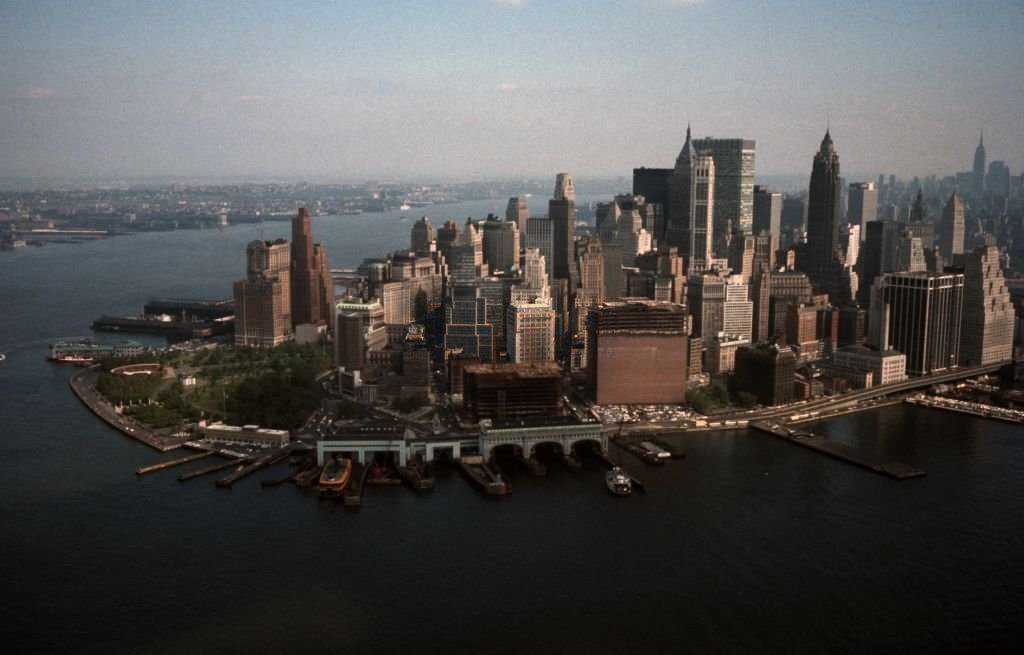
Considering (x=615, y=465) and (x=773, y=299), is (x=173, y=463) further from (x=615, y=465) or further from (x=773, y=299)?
(x=773, y=299)

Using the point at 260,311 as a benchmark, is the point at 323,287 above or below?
above

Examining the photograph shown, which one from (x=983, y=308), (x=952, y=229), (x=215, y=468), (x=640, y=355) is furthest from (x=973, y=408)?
(x=952, y=229)

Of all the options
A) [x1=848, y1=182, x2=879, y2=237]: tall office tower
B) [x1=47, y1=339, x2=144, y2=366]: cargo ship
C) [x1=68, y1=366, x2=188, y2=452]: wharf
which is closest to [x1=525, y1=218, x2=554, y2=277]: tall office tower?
[x1=47, y1=339, x2=144, y2=366]: cargo ship

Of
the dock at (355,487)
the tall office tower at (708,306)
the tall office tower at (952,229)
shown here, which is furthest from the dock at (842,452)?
the tall office tower at (952,229)

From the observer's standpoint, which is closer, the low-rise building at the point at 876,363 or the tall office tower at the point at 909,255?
the low-rise building at the point at 876,363

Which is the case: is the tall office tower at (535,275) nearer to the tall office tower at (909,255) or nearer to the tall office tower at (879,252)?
the tall office tower at (879,252)

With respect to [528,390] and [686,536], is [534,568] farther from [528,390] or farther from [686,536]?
[528,390]
